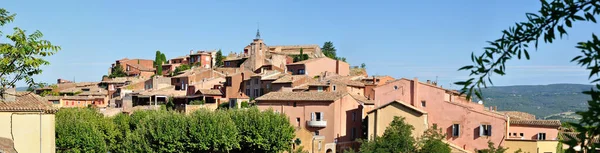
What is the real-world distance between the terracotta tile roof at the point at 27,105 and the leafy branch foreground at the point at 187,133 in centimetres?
1260

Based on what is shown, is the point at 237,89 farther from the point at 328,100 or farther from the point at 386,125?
the point at 386,125

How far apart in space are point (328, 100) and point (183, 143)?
1297 centimetres

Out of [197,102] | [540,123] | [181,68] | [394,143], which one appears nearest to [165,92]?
[197,102]

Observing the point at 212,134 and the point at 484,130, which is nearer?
the point at 212,134

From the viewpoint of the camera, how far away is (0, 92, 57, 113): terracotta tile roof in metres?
23.6

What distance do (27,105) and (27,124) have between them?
0.76 metres

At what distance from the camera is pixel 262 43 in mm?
80562

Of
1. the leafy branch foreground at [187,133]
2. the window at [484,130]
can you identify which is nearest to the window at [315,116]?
the leafy branch foreground at [187,133]

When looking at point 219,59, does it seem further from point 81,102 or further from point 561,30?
point 561,30

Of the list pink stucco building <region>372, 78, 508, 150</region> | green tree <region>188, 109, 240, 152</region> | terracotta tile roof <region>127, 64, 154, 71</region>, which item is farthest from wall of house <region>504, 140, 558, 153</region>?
terracotta tile roof <region>127, 64, 154, 71</region>

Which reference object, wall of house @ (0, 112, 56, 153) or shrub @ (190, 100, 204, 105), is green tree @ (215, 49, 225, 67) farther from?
wall of house @ (0, 112, 56, 153)

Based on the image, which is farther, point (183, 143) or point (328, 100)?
point (328, 100)

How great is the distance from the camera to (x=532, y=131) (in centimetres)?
4309

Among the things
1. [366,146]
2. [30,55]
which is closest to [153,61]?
[366,146]
